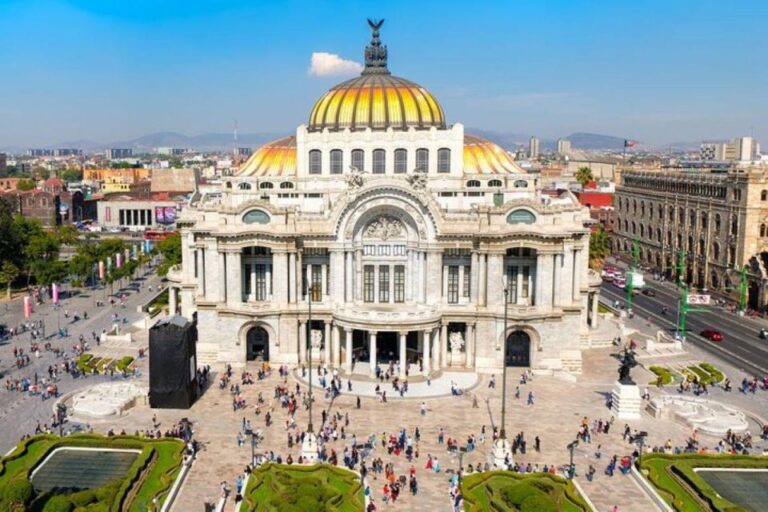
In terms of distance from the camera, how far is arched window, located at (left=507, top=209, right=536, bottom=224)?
235ft

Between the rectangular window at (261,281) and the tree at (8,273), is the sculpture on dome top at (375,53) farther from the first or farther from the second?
the tree at (8,273)

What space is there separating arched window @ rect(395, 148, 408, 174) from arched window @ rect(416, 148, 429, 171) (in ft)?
4.26

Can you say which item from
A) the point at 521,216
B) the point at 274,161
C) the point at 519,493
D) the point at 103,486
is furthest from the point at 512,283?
the point at 103,486

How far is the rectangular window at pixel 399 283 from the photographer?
74.8 meters

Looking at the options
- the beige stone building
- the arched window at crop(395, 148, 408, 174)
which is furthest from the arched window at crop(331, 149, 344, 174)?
the beige stone building

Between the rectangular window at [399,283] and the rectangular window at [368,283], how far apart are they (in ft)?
8.08

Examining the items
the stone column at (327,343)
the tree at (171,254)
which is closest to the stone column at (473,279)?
the stone column at (327,343)

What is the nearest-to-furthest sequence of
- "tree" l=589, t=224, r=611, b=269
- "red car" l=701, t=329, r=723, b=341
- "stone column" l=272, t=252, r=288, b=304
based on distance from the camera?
"stone column" l=272, t=252, r=288, b=304, "red car" l=701, t=329, r=723, b=341, "tree" l=589, t=224, r=611, b=269

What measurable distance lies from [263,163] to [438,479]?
4997cm

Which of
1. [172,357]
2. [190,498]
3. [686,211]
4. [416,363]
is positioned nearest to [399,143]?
[416,363]

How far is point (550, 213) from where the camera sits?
71688mm

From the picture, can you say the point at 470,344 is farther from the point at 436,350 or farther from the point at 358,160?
the point at 358,160

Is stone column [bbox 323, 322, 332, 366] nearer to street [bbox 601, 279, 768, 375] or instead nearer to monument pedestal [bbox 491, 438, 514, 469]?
monument pedestal [bbox 491, 438, 514, 469]

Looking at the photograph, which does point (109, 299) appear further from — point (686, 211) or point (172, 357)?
point (686, 211)
